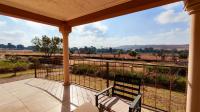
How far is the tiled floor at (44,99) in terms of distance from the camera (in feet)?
9.45

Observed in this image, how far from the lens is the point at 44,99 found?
11.0 ft

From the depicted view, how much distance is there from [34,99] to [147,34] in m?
44.0

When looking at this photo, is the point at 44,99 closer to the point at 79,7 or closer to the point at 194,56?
the point at 79,7

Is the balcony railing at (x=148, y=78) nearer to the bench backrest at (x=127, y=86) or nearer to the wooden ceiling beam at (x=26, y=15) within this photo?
the bench backrest at (x=127, y=86)

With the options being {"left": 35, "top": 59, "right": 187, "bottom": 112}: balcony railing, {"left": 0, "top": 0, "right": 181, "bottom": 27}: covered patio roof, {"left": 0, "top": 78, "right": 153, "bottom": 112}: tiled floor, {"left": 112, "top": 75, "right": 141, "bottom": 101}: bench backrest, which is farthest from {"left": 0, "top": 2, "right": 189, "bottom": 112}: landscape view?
{"left": 0, "top": 78, "right": 153, "bottom": 112}: tiled floor

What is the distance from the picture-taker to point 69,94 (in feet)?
12.1

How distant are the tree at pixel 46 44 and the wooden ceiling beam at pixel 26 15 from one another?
46.3ft

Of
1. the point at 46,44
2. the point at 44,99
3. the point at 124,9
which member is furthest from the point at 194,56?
the point at 46,44

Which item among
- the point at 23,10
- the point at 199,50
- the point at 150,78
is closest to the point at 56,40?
the point at 150,78

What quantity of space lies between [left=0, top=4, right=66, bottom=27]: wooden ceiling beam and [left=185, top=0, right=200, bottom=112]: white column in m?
3.38

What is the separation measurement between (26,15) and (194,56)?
3.60 m

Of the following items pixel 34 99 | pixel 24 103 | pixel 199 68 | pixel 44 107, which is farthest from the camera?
pixel 34 99

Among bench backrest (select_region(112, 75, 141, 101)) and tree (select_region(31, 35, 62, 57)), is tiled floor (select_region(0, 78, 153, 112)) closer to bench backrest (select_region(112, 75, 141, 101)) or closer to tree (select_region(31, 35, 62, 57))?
bench backrest (select_region(112, 75, 141, 101))

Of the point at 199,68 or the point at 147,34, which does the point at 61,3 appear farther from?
the point at 147,34
